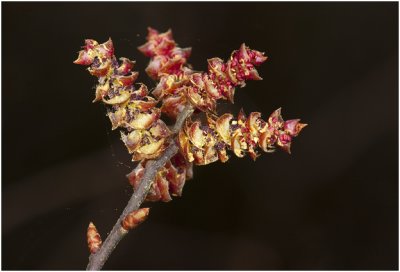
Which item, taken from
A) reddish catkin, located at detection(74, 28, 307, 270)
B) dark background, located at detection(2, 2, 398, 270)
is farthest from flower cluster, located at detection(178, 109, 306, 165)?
dark background, located at detection(2, 2, 398, 270)

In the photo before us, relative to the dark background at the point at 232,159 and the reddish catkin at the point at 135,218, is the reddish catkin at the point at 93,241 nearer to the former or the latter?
the reddish catkin at the point at 135,218

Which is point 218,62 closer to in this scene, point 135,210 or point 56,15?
point 135,210

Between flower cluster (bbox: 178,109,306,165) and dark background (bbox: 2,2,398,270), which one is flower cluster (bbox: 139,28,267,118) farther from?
dark background (bbox: 2,2,398,270)

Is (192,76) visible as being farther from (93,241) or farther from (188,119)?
(93,241)

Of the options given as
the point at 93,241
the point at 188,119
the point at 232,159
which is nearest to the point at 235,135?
the point at 188,119

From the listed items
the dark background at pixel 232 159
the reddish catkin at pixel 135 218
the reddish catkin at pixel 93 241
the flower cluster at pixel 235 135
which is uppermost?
the flower cluster at pixel 235 135

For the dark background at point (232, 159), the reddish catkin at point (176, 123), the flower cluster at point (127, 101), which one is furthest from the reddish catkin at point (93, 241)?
the dark background at point (232, 159)
